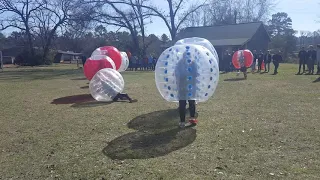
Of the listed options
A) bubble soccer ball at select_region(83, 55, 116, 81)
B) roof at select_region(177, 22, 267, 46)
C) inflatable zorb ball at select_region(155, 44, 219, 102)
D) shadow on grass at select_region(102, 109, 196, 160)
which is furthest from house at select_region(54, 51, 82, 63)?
inflatable zorb ball at select_region(155, 44, 219, 102)

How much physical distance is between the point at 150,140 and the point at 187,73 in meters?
1.68

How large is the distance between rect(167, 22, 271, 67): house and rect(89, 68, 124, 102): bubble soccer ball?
30.7 m

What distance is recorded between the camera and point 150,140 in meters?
6.64

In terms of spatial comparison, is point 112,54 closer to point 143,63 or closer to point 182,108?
point 182,108

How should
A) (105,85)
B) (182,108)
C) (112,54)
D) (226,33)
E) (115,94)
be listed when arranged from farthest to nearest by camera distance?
(226,33) < (112,54) < (115,94) < (105,85) < (182,108)

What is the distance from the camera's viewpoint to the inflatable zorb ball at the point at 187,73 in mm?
7016

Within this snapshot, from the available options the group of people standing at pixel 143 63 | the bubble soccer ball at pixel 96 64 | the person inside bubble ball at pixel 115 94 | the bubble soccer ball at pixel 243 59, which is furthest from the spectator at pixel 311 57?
the group of people standing at pixel 143 63

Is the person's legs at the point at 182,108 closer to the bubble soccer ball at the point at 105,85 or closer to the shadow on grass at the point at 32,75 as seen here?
the bubble soccer ball at the point at 105,85

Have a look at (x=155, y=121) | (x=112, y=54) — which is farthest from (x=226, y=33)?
(x=155, y=121)

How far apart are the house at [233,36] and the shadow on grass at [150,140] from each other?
33.8m

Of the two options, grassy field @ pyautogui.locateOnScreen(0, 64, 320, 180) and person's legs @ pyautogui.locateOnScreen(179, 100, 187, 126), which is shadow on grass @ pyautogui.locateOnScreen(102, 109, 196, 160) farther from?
person's legs @ pyautogui.locateOnScreen(179, 100, 187, 126)

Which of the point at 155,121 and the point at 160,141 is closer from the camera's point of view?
the point at 160,141

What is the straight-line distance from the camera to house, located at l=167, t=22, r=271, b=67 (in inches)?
1617

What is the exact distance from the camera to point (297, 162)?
5.21 meters
